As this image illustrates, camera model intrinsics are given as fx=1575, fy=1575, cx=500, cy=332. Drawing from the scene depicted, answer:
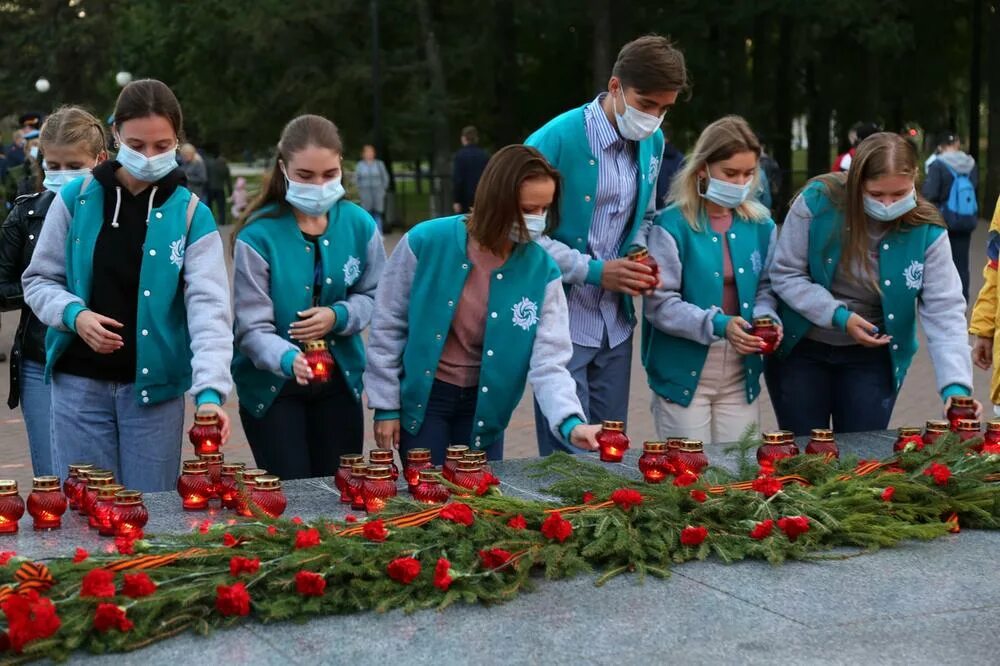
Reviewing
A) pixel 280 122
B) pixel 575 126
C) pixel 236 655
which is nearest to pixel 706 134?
pixel 575 126

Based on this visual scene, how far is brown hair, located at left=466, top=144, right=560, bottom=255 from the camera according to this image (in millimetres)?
5027

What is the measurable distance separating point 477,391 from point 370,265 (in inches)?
25.0

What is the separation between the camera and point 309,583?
3633 millimetres

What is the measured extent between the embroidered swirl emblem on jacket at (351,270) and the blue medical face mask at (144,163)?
811mm

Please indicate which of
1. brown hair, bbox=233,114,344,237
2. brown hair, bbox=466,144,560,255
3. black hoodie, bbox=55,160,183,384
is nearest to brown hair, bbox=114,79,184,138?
black hoodie, bbox=55,160,183,384

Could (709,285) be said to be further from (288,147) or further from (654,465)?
(288,147)

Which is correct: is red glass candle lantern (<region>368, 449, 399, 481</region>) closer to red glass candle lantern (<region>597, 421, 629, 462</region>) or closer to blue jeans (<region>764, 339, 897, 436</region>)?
red glass candle lantern (<region>597, 421, 629, 462</region>)

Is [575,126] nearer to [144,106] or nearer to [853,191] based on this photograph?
[853,191]

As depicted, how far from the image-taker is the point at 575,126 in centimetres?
591

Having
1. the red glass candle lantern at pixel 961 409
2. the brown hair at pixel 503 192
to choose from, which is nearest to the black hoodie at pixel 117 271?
the brown hair at pixel 503 192

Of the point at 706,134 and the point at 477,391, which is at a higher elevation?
the point at 706,134

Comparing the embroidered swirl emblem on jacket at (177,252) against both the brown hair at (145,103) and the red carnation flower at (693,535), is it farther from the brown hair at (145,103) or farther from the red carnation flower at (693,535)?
the red carnation flower at (693,535)

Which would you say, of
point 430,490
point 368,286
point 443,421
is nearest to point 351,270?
point 368,286

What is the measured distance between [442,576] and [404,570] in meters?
0.10
